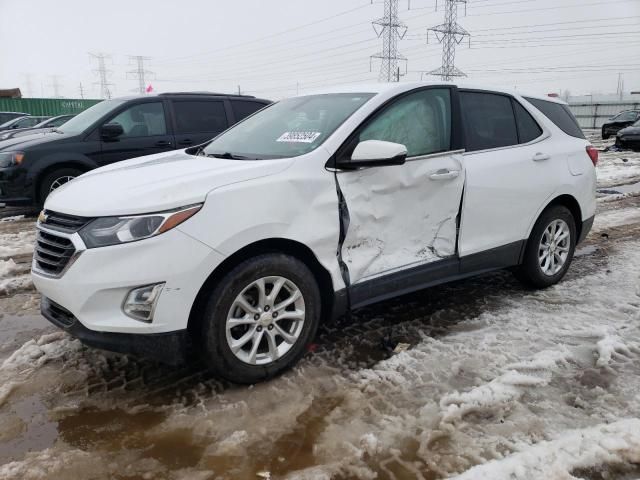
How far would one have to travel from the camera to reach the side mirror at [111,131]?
7309mm

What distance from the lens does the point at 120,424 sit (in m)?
2.74

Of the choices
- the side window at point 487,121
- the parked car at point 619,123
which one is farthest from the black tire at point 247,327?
the parked car at point 619,123

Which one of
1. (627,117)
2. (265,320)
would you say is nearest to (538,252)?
(265,320)

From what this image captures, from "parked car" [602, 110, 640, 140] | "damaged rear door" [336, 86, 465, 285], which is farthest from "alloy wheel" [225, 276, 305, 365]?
"parked car" [602, 110, 640, 140]

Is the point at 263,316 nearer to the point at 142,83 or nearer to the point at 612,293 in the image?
the point at 612,293

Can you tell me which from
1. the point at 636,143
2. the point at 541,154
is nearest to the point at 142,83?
the point at 636,143

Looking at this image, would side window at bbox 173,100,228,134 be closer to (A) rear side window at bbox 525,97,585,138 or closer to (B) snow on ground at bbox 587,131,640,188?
(A) rear side window at bbox 525,97,585,138

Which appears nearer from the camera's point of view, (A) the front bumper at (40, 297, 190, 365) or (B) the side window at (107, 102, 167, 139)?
(A) the front bumper at (40, 297, 190, 365)

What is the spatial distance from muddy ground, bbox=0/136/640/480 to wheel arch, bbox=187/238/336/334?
16.9 inches

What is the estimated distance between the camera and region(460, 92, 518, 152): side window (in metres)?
4.00

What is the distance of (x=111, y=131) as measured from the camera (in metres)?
7.32

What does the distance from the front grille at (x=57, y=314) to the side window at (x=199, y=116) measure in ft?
16.8

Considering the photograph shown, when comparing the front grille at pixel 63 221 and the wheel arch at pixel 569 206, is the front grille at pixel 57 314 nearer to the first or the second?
the front grille at pixel 63 221

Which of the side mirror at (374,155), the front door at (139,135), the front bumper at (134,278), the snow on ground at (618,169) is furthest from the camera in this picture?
the snow on ground at (618,169)
